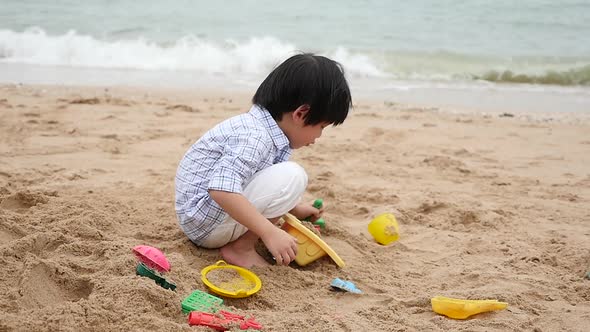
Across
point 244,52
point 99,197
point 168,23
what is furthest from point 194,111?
point 168,23

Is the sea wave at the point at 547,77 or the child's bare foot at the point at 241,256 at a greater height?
the child's bare foot at the point at 241,256

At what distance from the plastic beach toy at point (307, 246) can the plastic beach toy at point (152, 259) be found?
56 cm

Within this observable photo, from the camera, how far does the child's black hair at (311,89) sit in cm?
226

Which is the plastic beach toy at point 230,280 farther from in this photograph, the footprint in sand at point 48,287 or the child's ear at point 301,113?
the child's ear at point 301,113

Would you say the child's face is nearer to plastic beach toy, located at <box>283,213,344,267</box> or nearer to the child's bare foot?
plastic beach toy, located at <box>283,213,344,267</box>

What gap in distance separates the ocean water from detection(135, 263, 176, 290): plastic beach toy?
5.18m

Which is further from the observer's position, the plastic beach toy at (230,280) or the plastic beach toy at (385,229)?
the plastic beach toy at (385,229)

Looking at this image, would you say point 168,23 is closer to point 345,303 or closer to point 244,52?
point 244,52

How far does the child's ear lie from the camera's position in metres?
2.29

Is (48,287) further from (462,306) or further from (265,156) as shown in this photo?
(462,306)

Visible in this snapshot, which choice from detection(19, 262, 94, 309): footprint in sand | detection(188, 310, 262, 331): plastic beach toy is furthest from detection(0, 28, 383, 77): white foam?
detection(188, 310, 262, 331): plastic beach toy

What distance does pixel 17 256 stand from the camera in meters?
2.03

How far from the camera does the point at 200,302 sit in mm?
1885

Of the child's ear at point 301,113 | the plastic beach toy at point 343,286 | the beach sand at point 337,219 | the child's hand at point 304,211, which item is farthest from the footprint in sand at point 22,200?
the plastic beach toy at point 343,286
